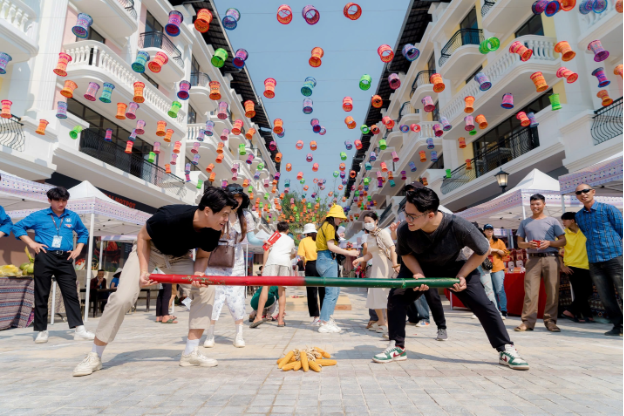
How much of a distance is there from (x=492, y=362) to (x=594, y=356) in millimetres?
1047

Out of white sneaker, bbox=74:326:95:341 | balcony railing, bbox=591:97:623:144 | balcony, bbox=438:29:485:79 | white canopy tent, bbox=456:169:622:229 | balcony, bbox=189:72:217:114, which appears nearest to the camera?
balcony railing, bbox=591:97:623:144

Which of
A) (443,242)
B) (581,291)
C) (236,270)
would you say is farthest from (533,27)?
(236,270)

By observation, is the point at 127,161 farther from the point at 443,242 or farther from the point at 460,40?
the point at 460,40

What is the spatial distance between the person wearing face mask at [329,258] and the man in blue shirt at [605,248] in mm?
2874

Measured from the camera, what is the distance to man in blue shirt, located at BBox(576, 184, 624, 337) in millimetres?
4234

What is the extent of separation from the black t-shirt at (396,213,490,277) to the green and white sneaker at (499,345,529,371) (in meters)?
0.79

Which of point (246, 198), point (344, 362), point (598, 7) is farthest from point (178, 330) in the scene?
point (598, 7)

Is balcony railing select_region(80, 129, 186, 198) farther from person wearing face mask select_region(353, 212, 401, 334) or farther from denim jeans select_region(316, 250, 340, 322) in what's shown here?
person wearing face mask select_region(353, 212, 401, 334)

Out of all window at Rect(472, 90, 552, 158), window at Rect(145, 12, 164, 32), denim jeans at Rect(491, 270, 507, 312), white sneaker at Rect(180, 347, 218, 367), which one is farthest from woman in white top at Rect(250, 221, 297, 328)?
window at Rect(145, 12, 164, 32)

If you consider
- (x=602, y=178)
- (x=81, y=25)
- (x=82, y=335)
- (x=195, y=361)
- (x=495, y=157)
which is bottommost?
(x=82, y=335)

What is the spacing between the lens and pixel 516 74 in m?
14.2

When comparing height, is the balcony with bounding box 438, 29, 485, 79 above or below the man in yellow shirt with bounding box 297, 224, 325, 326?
above

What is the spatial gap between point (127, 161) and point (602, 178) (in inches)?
706

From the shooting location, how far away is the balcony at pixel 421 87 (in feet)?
76.1
